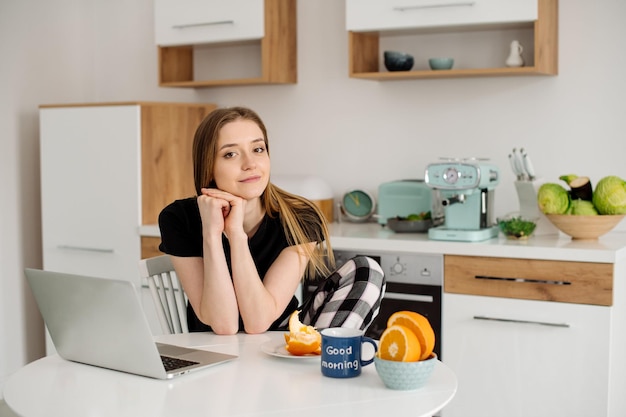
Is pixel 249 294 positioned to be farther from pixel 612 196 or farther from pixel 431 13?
pixel 431 13

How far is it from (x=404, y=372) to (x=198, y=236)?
2.82ft

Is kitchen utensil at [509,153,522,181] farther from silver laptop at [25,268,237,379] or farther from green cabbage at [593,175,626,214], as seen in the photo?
silver laptop at [25,268,237,379]

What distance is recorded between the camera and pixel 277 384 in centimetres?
156

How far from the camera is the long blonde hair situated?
2.15 m

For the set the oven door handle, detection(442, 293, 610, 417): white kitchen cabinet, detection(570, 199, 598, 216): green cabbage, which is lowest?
detection(442, 293, 610, 417): white kitchen cabinet

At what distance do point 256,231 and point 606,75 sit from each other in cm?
177

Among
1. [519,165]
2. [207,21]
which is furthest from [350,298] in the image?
[207,21]

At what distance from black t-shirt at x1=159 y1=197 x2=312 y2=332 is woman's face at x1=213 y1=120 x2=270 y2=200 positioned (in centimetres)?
15

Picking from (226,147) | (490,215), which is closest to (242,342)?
(226,147)

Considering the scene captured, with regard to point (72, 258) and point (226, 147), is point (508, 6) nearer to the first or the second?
point (226, 147)

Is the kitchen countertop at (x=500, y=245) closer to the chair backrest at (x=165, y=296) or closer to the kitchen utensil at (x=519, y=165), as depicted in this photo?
the kitchen utensil at (x=519, y=165)

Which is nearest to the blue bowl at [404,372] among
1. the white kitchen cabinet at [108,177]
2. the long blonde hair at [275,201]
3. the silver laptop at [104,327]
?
the silver laptop at [104,327]

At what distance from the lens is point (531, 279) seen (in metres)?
2.89

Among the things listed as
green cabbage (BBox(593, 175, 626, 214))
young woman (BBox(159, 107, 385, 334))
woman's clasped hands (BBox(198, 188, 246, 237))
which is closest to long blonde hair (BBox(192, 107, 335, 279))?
young woman (BBox(159, 107, 385, 334))
